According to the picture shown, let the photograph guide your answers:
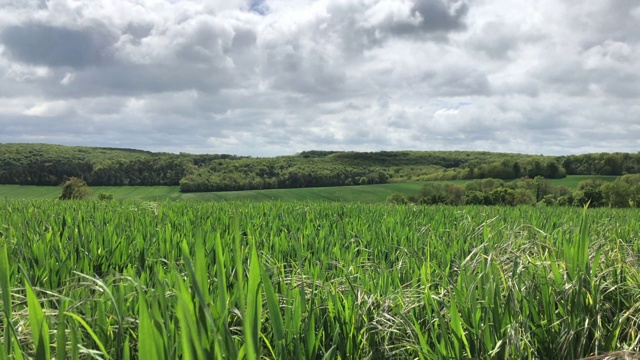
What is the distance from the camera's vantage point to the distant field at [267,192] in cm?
6725

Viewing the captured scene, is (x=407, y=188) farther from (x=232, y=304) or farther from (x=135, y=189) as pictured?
(x=232, y=304)

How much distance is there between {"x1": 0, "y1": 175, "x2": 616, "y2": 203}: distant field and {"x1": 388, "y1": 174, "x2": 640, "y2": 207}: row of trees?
10.1 metres

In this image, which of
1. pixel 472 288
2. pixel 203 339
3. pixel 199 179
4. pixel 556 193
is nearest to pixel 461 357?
pixel 472 288

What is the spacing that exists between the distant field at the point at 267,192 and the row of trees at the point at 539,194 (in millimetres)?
10079

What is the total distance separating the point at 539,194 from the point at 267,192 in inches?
1733

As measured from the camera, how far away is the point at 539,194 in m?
Answer: 59.7

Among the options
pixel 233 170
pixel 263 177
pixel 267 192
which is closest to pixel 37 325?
pixel 267 192

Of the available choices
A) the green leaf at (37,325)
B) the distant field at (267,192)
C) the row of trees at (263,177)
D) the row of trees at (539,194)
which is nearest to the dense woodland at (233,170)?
the row of trees at (263,177)

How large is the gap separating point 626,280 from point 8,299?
286 cm

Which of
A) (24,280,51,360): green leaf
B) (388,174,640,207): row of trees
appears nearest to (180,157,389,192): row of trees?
(388,174,640,207): row of trees

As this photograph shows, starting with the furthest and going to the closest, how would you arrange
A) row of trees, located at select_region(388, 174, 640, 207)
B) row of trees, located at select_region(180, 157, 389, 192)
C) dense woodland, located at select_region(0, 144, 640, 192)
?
row of trees, located at select_region(180, 157, 389, 192) → dense woodland, located at select_region(0, 144, 640, 192) → row of trees, located at select_region(388, 174, 640, 207)

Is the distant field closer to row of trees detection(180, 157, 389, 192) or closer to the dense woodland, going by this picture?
the dense woodland

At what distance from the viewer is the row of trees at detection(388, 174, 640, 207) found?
4159cm

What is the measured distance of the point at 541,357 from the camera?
165cm
